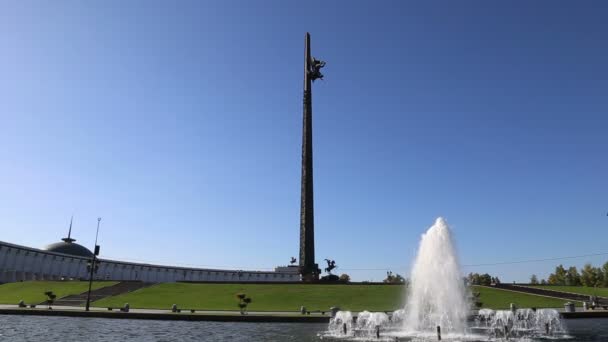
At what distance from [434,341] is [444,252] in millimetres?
7448

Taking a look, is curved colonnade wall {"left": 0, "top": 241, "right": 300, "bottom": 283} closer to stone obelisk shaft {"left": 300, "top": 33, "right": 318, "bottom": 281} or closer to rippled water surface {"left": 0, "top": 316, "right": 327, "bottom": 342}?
stone obelisk shaft {"left": 300, "top": 33, "right": 318, "bottom": 281}

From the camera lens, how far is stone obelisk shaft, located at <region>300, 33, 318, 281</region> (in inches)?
2228

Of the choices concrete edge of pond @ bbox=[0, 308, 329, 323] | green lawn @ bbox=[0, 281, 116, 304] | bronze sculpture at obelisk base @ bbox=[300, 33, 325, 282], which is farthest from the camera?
bronze sculpture at obelisk base @ bbox=[300, 33, 325, 282]

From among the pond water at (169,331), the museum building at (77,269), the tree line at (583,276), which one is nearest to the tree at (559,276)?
the tree line at (583,276)

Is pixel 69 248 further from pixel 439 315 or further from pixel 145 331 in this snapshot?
pixel 439 315

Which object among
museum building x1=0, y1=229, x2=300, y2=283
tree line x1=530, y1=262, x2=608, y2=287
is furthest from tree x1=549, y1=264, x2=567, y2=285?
museum building x1=0, y1=229, x2=300, y2=283

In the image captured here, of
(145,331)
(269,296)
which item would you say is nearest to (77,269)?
(269,296)

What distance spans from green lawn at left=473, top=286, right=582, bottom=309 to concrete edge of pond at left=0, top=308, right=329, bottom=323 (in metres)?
18.4

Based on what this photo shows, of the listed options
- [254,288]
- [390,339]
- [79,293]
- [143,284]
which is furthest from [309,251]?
[390,339]

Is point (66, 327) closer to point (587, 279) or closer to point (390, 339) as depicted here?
point (390, 339)

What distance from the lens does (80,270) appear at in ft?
330

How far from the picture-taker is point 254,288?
4822 cm

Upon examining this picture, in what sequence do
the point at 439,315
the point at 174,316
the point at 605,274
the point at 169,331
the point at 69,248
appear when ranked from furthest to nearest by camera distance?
the point at 69,248 < the point at 605,274 < the point at 174,316 < the point at 439,315 < the point at 169,331

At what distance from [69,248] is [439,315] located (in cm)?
10599
